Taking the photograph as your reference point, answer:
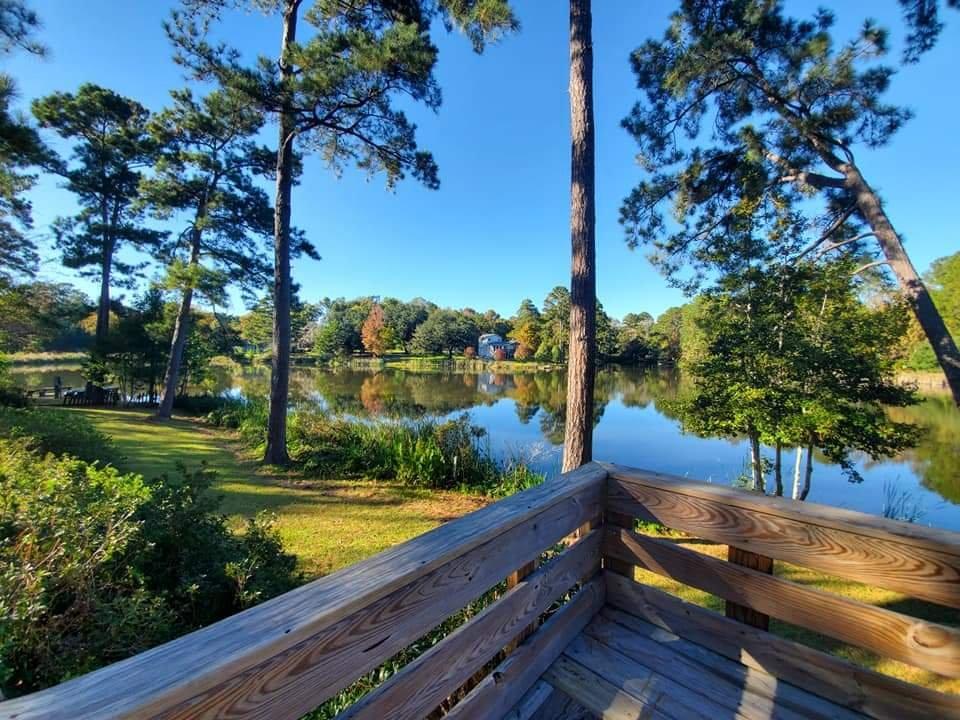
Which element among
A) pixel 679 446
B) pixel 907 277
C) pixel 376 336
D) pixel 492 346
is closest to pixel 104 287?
pixel 679 446

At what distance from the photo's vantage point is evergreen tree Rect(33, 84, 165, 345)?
9531 millimetres

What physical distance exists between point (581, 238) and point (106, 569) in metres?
3.83

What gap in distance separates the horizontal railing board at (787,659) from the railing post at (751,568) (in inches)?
0.9

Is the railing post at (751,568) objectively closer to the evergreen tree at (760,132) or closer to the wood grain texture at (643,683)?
the wood grain texture at (643,683)

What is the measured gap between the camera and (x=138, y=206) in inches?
364

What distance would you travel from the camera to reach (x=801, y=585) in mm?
1146

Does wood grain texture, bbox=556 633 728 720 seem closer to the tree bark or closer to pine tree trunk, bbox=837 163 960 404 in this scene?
pine tree trunk, bbox=837 163 960 404

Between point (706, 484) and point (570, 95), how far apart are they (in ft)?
12.2

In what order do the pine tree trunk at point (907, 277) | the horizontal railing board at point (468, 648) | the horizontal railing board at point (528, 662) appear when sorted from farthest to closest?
the pine tree trunk at point (907, 277) → the horizontal railing board at point (528, 662) → the horizontal railing board at point (468, 648)

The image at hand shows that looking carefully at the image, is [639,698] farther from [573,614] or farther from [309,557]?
[309,557]

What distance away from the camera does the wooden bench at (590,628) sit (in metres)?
0.65

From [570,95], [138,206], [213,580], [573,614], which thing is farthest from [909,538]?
[138,206]

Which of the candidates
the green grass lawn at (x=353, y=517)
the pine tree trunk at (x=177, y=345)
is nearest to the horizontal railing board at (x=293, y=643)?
the green grass lawn at (x=353, y=517)

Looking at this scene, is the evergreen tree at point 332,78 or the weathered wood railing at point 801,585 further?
the evergreen tree at point 332,78
